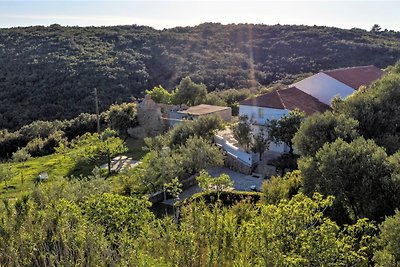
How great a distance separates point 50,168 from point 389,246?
29158 millimetres

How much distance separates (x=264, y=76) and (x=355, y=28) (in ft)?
136

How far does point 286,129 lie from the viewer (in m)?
25.9

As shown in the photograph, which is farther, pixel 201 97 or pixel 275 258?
pixel 201 97

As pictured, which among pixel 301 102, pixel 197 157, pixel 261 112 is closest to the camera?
pixel 197 157

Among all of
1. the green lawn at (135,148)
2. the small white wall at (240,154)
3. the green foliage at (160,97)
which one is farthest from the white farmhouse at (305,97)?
the green foliage at (160,97)

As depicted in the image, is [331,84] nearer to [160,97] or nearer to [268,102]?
[268,102]

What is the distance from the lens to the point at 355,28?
301 feet

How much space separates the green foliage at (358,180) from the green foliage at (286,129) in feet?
33.3

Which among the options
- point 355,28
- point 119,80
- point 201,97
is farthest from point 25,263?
point 355,28

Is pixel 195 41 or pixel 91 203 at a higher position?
pixel 195 41

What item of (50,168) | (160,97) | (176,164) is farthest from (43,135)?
(176,164)

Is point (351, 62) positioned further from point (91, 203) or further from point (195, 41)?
point (91, 203)

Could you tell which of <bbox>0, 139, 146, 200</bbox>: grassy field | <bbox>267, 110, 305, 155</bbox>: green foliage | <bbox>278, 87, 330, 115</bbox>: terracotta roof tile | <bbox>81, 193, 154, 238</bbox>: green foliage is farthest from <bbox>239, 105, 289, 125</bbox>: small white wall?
<bbox>81, 193, 154, 238</bbox>: green foliage

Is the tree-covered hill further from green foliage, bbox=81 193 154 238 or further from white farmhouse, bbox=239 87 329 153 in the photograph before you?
green foliage, bbox=81 193 154 238
